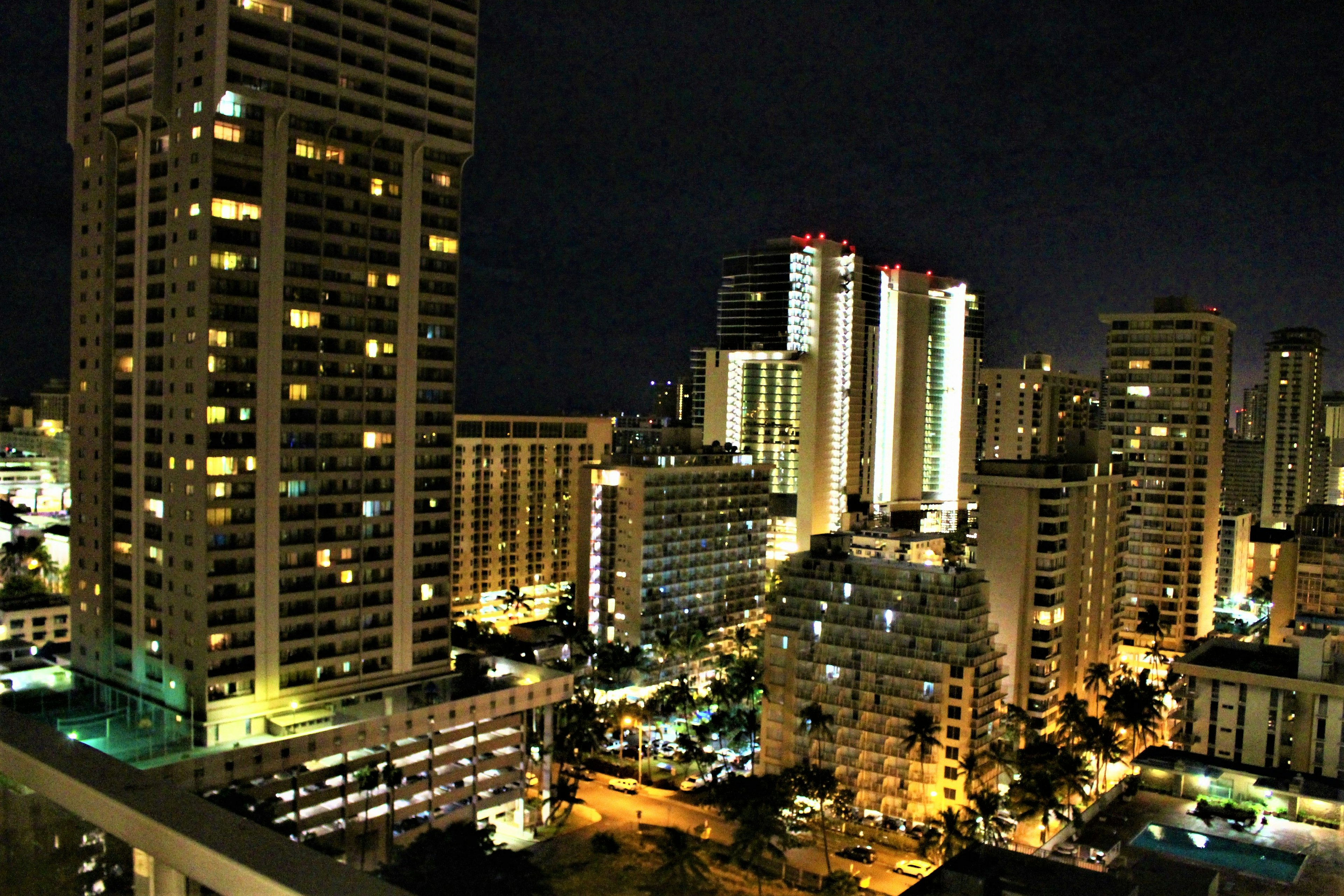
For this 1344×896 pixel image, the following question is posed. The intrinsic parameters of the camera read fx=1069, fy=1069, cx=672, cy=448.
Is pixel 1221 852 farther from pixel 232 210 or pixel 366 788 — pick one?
pixel 232 210

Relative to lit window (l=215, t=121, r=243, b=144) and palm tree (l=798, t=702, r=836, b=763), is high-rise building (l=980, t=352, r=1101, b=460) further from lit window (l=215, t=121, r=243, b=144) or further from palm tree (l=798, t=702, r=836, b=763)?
lit window (l=215, t=121, r=243, b=144)

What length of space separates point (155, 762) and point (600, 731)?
22.4m

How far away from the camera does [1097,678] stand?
61438mm

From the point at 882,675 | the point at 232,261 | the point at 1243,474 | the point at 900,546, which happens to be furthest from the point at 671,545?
the point at 1243,474

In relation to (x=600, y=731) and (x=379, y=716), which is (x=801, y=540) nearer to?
(x=600, y=731)

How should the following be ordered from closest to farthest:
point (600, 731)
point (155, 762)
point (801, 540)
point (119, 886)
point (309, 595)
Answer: point (119, 886) → point (155, 762) → point (309, 595) → point (600, 731) → point (801, 540)

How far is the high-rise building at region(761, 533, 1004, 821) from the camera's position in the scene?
48188 millimetres

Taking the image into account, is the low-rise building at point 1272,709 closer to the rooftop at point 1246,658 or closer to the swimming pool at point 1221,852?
the rooftop at point 1246,658

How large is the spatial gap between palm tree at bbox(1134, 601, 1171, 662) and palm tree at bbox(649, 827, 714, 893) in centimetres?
4474

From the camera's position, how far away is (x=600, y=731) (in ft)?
177

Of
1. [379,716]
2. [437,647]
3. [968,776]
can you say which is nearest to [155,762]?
[379,716]

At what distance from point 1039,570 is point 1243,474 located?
416ft

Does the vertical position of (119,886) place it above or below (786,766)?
above

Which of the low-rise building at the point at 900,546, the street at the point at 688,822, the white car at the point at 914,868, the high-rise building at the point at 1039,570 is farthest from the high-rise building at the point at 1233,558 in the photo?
the street at the point at 688,822
